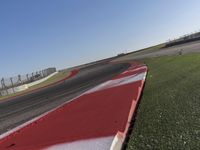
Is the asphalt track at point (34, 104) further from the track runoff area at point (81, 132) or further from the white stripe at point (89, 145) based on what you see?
the white stripe at point (89, 145)

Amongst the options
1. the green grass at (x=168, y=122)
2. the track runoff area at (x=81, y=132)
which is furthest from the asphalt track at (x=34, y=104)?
the green grass at (x=168, y=122)

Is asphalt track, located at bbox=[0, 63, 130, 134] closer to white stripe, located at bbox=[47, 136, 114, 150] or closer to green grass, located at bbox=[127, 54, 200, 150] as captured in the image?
white stripe, located at bbox=[47, 136, 114, 150]

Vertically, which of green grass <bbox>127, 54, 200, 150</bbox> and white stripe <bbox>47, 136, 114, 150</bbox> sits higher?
white stripe <bbox>47, 136, 114, 150</bbox>

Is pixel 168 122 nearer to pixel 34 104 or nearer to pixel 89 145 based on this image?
pixel 89 145

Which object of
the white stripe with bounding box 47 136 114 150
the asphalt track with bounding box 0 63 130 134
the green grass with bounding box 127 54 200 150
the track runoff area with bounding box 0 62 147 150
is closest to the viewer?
the green grass with bounding box 127 54 200 150

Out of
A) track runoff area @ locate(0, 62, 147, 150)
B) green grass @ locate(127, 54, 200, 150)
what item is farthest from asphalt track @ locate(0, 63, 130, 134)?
green grass @ locate(127, 54, 200, 150)

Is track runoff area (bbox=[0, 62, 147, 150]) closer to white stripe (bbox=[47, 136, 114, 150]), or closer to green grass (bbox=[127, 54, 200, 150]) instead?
white stripe (bbox=[47, 136, 114, 150])

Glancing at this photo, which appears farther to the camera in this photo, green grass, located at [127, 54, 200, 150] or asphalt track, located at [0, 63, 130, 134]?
asphalt track, located at [0, 63, 130, 134]

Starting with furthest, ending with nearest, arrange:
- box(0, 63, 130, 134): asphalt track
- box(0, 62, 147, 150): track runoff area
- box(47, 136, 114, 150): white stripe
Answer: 1. box(0, 63, 130, 134): asphalt track
2. box(0, 62, 147, 150): track runoff area
3. box(47, 136, 114, 150): white stripe

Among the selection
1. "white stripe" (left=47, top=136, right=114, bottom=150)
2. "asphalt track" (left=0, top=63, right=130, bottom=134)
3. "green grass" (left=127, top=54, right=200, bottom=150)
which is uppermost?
"white stripe" (left=47, top=136, right=114, bottom=150)

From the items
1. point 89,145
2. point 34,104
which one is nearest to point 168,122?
point 89,145

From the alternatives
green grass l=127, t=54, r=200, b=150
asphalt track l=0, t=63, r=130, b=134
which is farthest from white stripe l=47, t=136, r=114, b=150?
asphalt track l=0, t=63, r=130, b=134

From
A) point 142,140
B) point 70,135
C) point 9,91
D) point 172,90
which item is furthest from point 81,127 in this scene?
point 9,91

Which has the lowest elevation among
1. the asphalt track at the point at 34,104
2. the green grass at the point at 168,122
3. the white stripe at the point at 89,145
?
the asphalt track at the point at 34,104
